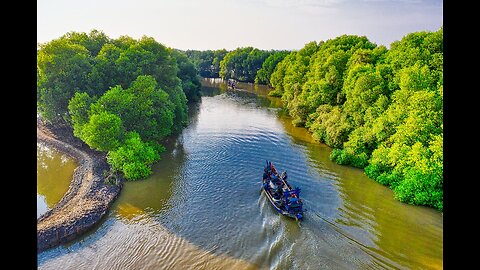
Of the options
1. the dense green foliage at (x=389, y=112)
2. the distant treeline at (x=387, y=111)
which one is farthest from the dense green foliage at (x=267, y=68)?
the dense green foliage at (x=389, y=112)

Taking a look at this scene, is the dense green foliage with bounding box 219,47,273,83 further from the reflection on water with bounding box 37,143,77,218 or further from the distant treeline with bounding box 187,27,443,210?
the reflection on water with bounding box 37,143,77,218

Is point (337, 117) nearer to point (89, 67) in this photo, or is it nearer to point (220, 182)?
point (220, 182)

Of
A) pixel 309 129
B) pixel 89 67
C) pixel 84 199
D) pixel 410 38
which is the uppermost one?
pixel 410 38

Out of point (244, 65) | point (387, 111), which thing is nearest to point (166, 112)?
point (387, 111)

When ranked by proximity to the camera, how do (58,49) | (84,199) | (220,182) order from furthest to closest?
(58,49) → (220,182) → (84,199)

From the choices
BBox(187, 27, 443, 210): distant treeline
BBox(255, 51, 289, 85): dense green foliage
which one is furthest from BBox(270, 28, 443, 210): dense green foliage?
BBox(255, 51, 289, 85): dense green foliage

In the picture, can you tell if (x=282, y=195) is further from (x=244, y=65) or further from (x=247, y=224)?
(x=244, y=65)
